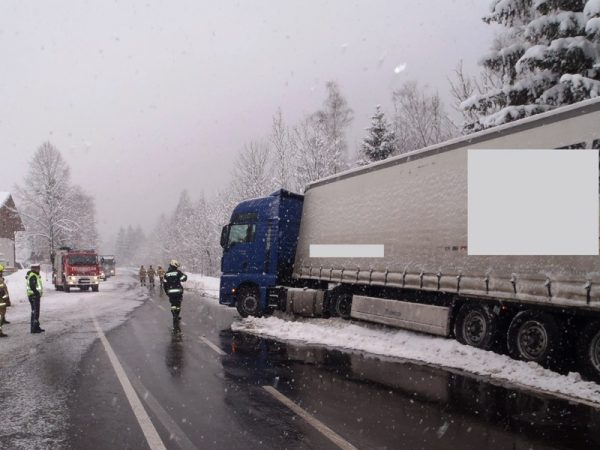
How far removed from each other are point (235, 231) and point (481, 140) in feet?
30.0

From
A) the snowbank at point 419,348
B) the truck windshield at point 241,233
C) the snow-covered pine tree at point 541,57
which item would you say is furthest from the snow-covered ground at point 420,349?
the snow-covered pine tree at point 541,57

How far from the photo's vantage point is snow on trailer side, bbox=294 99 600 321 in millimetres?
7230

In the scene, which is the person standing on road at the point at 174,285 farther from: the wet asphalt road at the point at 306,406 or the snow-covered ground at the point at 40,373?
the wet asphalt road at the point at 306,406

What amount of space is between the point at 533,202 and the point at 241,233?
9.59 meters

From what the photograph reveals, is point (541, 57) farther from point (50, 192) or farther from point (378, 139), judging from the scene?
point (50, 192)

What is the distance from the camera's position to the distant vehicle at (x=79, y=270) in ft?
103

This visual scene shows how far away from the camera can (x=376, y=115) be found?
101ft

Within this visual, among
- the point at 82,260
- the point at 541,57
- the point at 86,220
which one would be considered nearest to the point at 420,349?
the point at 541,57

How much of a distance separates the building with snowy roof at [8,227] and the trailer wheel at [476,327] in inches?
2346

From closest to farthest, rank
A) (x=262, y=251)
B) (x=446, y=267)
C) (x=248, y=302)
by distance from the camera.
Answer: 1. (x=446, y=267)
2. (x=262, y=251)
3. (x=248, y=302)

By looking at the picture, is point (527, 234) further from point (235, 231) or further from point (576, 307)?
point (235, 231)

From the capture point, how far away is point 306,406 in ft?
19.8

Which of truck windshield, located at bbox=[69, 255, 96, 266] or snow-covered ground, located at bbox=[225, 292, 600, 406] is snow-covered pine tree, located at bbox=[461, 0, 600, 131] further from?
truck windshield, located at bbox=[69, 255, 96, 266]

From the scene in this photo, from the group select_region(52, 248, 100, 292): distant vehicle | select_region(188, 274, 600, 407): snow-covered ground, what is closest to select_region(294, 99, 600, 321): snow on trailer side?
select_region(188, 274, 600, 407): snow-covered ground
